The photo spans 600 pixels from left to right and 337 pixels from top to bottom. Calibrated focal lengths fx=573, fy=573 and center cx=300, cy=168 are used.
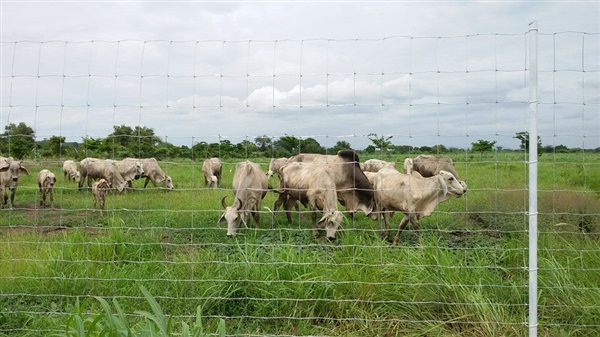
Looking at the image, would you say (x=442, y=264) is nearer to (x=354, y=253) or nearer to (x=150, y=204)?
(x=354, y=253)

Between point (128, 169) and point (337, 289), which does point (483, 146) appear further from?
point (128, 169)

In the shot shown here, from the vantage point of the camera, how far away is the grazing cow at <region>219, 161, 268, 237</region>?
32.2 ft

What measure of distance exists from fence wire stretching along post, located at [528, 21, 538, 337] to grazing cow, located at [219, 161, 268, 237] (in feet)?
19.4

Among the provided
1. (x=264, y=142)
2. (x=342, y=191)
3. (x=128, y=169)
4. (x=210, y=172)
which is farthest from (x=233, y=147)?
(x=128, y=169)

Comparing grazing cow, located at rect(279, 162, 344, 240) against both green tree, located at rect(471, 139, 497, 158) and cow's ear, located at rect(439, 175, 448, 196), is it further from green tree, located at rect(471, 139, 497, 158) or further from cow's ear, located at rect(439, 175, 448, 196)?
green tree, located at rect(471, 139, 497, 158)

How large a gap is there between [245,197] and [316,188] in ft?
5.55

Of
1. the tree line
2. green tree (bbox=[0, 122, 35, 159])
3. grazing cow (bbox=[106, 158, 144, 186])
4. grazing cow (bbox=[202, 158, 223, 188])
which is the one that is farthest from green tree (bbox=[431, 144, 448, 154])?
grazing cow (bbox=[106, 158, 144, 186])

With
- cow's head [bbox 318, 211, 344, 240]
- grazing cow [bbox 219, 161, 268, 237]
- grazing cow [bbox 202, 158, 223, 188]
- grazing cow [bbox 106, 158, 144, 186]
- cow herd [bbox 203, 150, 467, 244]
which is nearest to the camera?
cow's head [bbox 318, 211, 344, 240]

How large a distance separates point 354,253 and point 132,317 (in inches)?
84.8

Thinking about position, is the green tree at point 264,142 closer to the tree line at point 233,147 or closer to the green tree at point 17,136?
the tree line at point 233,147

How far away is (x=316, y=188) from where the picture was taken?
9.61 meters

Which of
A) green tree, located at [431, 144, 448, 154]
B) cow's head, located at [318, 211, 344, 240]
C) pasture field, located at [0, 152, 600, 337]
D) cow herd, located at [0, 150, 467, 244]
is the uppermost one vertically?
green tree, located at [431, 144, 448, 154]

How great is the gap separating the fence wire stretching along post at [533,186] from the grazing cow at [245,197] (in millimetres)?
5919

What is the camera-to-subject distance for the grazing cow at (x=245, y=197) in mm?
9828
